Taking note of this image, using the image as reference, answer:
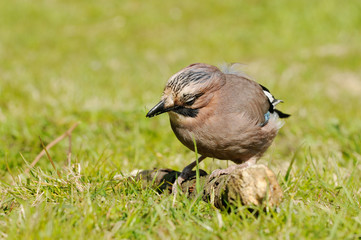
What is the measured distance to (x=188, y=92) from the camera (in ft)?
11.8

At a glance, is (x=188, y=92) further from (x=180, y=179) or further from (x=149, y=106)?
(x=149, y=106)

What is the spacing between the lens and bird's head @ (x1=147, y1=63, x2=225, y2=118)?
3568 millimetres

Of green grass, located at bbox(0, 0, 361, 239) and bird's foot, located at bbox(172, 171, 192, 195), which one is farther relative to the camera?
bird's foot, located at bbox(172, 171, 192, 195)

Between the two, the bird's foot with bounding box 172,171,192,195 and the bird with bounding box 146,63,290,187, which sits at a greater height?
the bird with bounding box 146,63,290,187

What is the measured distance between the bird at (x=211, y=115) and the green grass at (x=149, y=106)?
0.25 meters

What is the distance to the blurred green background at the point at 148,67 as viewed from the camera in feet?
17.9

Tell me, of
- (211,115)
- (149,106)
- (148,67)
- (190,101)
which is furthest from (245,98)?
(148,67)

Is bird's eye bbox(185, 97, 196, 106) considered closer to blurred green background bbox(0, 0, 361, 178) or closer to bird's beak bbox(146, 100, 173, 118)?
bird's beak bbox(146, 100, 173, 118)

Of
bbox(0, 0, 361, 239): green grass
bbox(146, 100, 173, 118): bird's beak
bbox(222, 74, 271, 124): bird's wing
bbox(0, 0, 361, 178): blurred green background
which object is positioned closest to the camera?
bbox(0, 0, 361, 239): green grass

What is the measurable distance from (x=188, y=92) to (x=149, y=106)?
2.91 meters

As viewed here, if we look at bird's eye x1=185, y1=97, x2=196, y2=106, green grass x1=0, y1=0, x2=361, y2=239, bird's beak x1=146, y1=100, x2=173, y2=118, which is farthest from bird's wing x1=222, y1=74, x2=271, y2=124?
bird's beak x1=146, y1=100, x2=173, y2=118

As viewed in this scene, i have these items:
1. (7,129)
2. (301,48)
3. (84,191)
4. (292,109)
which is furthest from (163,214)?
(301,48)

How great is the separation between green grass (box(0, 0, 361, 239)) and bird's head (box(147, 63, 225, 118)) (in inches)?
8.2

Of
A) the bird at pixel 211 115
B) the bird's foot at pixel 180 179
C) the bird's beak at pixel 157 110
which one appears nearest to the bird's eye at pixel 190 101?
the bird at pixel 211 115
